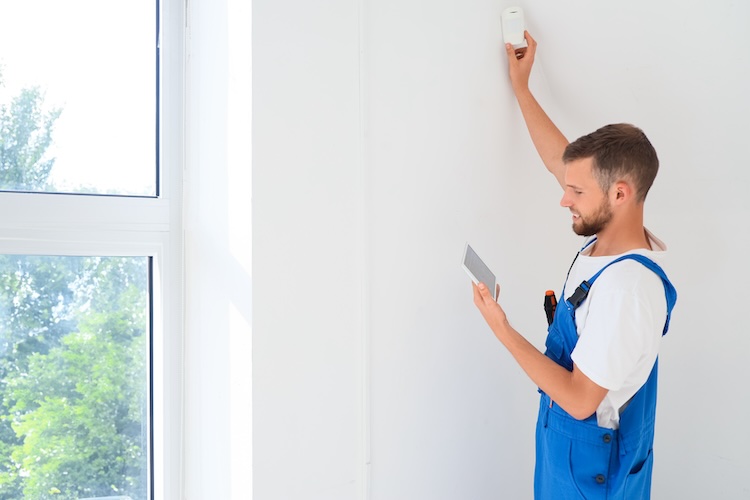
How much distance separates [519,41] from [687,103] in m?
0.56

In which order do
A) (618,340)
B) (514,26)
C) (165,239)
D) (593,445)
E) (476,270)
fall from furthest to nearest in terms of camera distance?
(514,26) → (165,239) → (476,270) → (593,445) → (618,340)

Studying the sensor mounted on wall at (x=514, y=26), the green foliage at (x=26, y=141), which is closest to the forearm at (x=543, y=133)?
the sensor mounted on wall at (x=514, y=26)

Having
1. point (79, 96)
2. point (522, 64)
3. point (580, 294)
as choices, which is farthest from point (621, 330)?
point (79, 96)

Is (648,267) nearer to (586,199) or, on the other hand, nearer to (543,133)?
(586,199)

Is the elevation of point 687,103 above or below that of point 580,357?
above

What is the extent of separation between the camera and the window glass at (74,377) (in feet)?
5.28

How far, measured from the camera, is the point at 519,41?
209 centimetres

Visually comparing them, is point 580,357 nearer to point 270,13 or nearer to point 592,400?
point 592,400

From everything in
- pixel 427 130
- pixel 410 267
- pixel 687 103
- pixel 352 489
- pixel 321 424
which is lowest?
pixel 352 489

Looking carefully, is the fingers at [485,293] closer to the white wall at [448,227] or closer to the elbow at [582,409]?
the white wall at [448,227]

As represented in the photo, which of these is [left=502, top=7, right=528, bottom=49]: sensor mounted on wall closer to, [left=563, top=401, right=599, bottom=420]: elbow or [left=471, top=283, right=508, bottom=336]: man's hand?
[left=471, top=283, right=508, bottom=336]: man's hand

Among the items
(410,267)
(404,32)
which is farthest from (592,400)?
A: (404,32)

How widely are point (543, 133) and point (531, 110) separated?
0.08 meters

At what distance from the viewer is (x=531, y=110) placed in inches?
83.3
